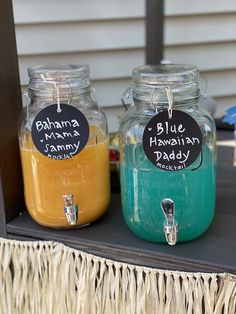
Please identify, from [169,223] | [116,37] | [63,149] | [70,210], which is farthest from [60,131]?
[116,37]

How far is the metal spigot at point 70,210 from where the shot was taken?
75 centimetres

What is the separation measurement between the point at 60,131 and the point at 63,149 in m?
0.03

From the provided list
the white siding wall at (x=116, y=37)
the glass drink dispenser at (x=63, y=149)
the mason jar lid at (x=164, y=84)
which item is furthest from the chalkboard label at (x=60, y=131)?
the white siding wall at (x=116, y=37)

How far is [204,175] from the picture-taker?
2.39ft

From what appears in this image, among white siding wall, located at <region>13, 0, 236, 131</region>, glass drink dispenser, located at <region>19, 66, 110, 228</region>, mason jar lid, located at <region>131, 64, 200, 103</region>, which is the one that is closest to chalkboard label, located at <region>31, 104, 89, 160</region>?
glass drink dispenser, located at <region>19, 66, 110, 228</region>

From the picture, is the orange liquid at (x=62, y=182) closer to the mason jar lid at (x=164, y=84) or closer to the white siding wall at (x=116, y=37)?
the mason jar lid at (x=164, y=84)

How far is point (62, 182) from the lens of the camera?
2.51ft

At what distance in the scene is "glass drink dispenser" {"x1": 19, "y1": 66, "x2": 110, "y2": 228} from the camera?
741mm

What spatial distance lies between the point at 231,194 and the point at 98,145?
33cm

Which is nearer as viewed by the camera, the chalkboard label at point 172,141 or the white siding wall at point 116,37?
the chalkboard label at point 172,141

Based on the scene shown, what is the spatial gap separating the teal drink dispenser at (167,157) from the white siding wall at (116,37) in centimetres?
101

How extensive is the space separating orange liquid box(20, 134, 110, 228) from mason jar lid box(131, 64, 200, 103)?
0.45 feet

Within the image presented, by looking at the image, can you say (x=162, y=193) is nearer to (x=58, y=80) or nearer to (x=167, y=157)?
(x=167, y=157)

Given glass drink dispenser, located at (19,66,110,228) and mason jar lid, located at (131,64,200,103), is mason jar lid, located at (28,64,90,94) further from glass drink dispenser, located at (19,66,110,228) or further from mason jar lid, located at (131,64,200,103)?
mason jar lid, located at (131,64,200,103)
